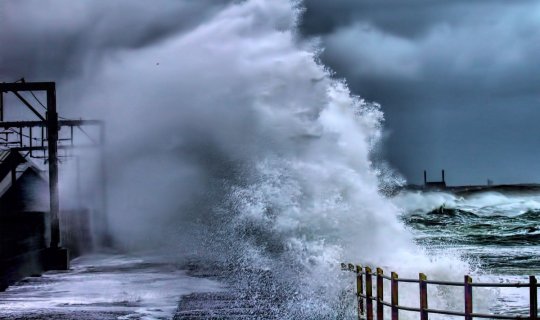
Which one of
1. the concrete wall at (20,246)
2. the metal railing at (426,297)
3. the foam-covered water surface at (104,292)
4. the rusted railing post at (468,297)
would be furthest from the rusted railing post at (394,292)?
the concrete wall at (20,246)

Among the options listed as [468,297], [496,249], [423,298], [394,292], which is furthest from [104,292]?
[496,249]

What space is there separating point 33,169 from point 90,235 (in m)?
11.3

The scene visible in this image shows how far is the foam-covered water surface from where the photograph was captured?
58.0 feet

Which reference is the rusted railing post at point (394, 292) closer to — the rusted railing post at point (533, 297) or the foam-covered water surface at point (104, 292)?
the rusted railing post at point (533, 297)

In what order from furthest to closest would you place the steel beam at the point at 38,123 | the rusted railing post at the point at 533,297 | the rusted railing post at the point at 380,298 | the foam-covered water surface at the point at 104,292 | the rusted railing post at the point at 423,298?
the steel beam at the point at 38,123, the foam-covered water surface at the point at 104,292, the rusted railing post at the point at 380,298, the rusted railing post at the point at 423,298, the rusted railing post at the point at 533,297

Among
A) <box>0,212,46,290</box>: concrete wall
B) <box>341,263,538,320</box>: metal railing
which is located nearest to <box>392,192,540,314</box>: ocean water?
<box>341,263,538,320</box>: metal railing

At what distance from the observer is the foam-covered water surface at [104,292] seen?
17688mm

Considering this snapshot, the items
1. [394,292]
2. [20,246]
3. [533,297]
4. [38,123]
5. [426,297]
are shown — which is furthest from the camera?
[38,123]

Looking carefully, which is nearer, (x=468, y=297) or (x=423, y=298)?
(x=468, y=297)

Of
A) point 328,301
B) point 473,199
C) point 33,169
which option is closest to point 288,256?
point 33,169

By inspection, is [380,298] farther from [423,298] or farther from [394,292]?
[423,298]

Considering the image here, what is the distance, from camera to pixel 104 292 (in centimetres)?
2211

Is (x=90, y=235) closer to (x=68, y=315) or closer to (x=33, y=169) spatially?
(x=33, y=169)

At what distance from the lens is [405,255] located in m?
37.4
